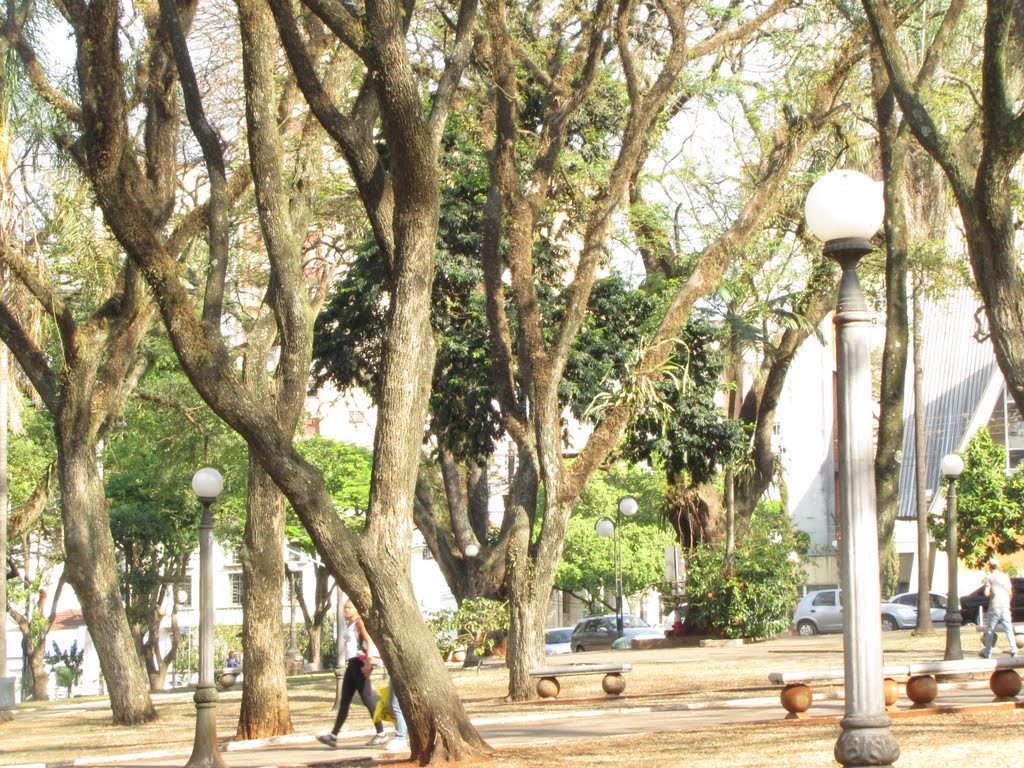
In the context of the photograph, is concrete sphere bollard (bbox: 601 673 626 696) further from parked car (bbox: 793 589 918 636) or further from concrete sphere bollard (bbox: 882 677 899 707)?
parked car (bbox: 793 589 918 636)

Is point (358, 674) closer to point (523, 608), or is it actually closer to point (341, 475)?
point (523, 608)

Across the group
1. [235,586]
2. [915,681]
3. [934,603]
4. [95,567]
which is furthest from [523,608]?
[235,586]

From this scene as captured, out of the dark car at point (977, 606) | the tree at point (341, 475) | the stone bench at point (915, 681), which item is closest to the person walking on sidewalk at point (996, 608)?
the stone bench at point (915, 681)

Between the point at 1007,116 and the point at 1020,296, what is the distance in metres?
1.48

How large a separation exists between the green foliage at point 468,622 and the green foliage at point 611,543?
29034 mm

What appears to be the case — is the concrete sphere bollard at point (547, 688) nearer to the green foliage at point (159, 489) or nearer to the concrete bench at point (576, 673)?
the concrete bench at point (576, 673)

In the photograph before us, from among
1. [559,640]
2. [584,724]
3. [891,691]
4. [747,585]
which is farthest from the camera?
[559,640]

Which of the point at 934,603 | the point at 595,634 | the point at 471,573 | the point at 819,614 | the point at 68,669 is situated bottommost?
the point at 68,669

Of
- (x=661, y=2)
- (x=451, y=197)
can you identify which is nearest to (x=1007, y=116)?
(x=661, y=2)

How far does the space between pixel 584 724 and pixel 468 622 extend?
343 inches

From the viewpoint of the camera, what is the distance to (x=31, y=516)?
21.7m

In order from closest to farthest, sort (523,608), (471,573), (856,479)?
(856,479) → (523,608) → (471,573)

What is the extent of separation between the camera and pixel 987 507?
41250 millimetres

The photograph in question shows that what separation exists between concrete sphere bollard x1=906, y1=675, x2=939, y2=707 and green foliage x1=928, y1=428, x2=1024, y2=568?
28934 mm
